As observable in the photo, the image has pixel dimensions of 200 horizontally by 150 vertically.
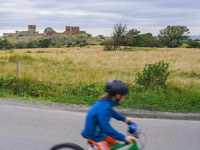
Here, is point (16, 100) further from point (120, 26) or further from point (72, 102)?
point (120, 26)

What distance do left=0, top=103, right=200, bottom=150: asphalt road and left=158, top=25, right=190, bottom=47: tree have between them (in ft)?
258

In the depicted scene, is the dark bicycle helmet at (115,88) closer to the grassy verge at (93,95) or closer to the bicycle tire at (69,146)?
the bicycle tire at (69,146)

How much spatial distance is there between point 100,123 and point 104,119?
0.21 feet

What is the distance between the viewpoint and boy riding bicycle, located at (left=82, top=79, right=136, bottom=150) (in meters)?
2.79

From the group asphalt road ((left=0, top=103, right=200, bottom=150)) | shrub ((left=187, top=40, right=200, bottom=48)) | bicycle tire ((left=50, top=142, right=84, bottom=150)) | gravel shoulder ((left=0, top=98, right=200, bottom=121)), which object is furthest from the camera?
shrub ((left=187, top=40, right=200, bottom=48))

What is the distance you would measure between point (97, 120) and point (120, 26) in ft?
149

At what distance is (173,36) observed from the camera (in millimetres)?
81875

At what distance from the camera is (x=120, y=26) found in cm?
4706

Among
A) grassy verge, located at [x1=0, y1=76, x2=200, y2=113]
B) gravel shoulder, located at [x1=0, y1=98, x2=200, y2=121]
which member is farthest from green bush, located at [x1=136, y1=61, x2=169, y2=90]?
gravel shoulder, located at [x1=0, y1=98, x2=200, y2=121]

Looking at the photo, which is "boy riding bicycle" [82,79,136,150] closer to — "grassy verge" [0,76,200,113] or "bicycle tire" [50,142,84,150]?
"bicycle tire" [50,142,84,150]

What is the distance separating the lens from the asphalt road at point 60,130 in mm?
4672

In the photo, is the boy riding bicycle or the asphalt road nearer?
the boy riding bicycle

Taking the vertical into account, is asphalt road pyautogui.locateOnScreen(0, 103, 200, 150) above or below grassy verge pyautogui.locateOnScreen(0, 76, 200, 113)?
below

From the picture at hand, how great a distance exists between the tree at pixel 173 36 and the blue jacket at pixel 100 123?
81.6 metres
